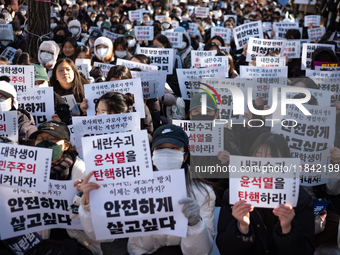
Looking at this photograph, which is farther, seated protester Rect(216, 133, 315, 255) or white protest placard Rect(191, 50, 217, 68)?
white protest placard Rect(191, 50, 217, 68)

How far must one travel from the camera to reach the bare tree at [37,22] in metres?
8.09

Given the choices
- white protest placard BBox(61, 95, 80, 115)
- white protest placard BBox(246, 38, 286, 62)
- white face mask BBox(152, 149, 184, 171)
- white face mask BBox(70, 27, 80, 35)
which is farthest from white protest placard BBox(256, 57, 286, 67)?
white face mask BBox(70, 27, 80, 35)

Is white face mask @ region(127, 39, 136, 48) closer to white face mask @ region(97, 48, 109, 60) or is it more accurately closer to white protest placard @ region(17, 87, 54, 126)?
white face mask @ region(97, 48, 109, 60)

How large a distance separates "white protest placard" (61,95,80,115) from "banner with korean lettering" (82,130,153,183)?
289 cm

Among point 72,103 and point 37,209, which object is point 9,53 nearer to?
point 72,103

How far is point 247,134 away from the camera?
463 centimetres

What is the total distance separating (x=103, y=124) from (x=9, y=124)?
3.22 ft

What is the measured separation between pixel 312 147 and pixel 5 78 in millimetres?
4032

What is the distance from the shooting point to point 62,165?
10.5 ft

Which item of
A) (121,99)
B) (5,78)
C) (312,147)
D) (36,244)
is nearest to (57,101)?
(5,78)

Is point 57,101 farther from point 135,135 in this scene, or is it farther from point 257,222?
point 257,222

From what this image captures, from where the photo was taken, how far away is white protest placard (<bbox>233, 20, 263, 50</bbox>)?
30.2 feet

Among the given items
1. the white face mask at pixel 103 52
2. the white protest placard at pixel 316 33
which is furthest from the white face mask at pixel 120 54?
the white protest placard at pixel 316 33

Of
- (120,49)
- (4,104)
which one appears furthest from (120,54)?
(4,104)
